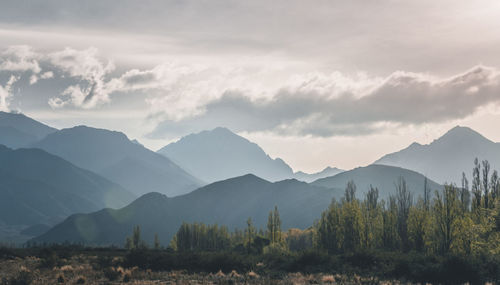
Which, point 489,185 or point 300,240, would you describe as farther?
point 300,240

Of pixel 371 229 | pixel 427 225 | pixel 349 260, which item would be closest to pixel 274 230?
pixel 371 229

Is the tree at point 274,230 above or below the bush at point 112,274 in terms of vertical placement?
below

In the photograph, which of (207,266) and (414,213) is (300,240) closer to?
(414,213)

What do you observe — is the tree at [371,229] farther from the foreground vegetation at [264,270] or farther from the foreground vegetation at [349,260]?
the foreground vegetation at [264,270]

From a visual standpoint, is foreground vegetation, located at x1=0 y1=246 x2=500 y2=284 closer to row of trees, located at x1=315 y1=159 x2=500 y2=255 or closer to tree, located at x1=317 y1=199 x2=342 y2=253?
row of trees, located at x1=315 y1=159 x2=500 y2=255

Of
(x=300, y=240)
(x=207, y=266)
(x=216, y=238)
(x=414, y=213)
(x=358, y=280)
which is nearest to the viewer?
(x=358, y=280)

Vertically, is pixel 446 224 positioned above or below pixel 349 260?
above

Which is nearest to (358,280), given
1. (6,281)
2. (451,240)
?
(6,281)

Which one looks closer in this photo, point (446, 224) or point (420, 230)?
point (446, 224)

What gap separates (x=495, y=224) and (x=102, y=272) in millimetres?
40812

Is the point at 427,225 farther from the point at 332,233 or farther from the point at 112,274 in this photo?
the point at 112,274

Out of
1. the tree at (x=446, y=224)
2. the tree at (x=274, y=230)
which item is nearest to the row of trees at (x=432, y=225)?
the tree at (x=446, y=224)

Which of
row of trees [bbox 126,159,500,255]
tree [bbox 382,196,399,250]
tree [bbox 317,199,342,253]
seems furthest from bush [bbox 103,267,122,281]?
tree [bbox 382,196,399,250]

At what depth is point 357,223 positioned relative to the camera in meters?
76.2
